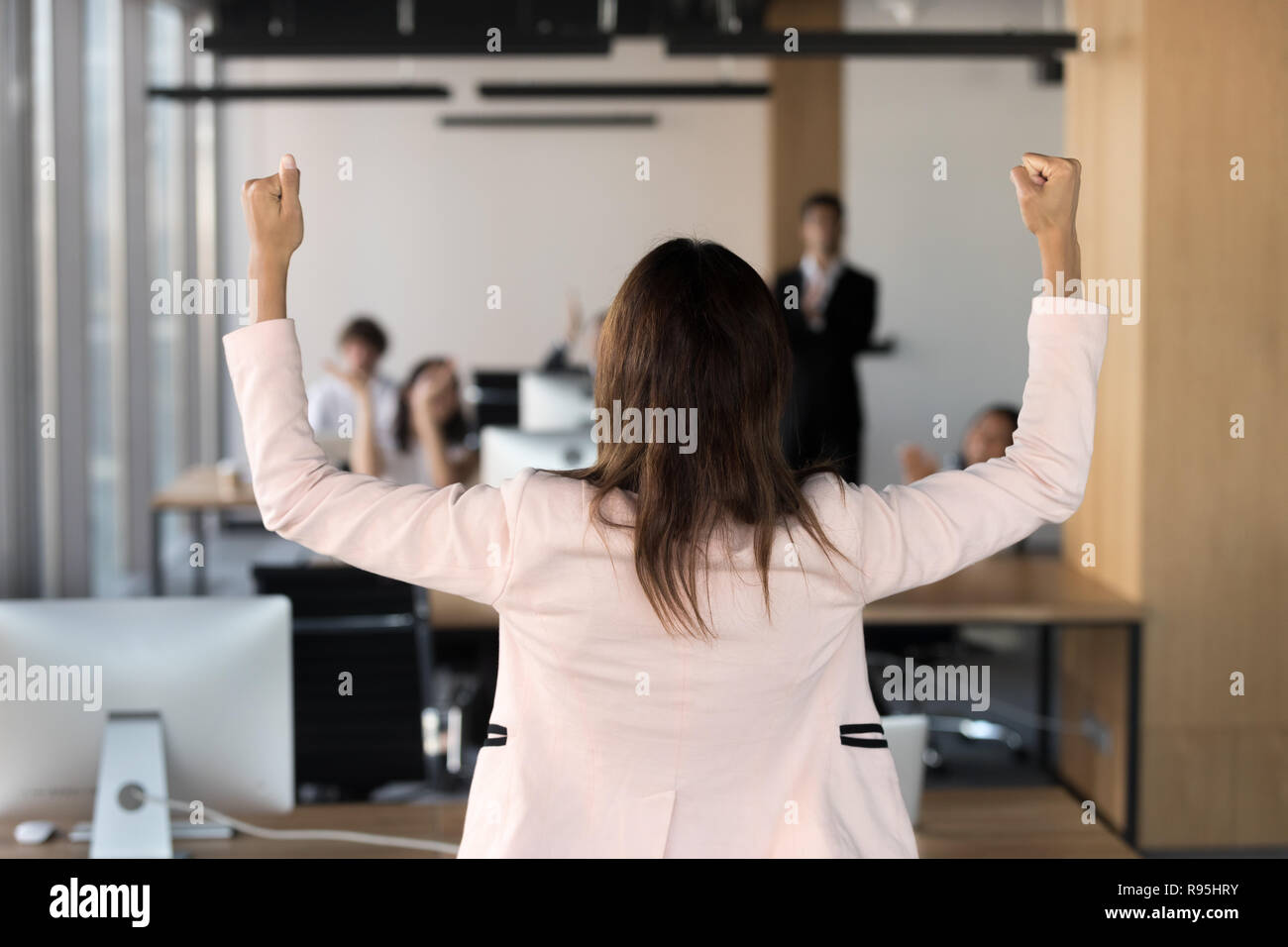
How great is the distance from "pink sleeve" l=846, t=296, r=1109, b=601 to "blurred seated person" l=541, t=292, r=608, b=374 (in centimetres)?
463

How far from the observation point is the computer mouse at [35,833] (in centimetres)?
208

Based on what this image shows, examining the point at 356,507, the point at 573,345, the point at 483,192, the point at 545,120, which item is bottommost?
the point at 356,507

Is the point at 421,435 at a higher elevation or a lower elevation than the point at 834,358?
lower

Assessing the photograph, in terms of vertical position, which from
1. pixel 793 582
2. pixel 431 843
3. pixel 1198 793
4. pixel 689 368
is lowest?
pixel 1198 793

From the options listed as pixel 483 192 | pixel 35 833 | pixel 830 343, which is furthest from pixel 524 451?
pixel 483 192

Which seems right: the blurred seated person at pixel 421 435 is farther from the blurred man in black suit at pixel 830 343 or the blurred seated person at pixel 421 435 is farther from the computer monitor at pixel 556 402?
the blurred man in black suit at pixel 830 343

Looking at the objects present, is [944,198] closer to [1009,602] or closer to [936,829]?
Result: [1009,602]

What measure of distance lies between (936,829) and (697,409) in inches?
52.6

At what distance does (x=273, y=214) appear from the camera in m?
1.28

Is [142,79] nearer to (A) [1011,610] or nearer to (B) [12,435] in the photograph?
(B) [12,435]

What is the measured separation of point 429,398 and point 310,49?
4.25 ft

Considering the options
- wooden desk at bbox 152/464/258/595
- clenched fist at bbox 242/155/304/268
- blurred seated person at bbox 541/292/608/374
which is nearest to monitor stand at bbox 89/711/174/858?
clenched fist at bbox 242/155/304/268
